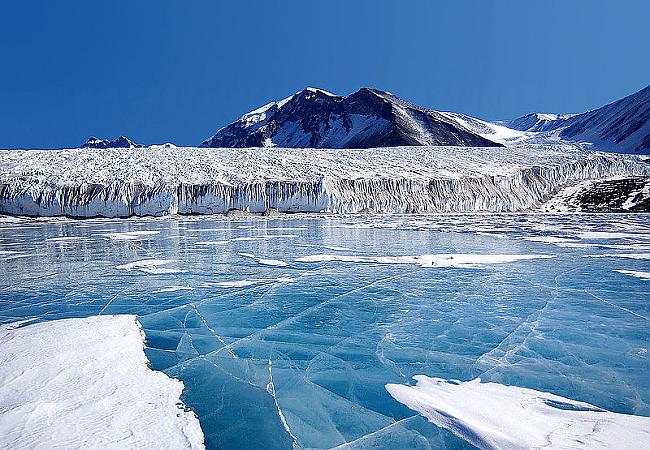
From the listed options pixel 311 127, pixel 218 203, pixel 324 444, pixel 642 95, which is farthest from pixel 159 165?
pixel 642 95

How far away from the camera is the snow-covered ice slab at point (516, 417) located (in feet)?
9.66

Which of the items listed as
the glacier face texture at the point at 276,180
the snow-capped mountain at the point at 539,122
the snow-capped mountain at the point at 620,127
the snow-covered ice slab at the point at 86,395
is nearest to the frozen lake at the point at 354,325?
the snow-covered ice slab at the point at 86,395

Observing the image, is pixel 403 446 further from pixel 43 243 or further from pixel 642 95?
pixel 642 95

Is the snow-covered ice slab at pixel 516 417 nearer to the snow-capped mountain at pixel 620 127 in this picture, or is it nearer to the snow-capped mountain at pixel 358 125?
the snow-capped mountain at pixel 358 125

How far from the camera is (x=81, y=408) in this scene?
333 cm

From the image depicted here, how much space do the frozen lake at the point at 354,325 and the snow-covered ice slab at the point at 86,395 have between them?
24cm

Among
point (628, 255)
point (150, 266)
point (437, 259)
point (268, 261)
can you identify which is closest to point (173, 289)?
point (150, 266)

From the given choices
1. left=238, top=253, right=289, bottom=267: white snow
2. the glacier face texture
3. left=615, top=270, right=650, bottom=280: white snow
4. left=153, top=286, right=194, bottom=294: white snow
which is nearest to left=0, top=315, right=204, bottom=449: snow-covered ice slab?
left=153, top=286, right=194, bottom=294: white snow

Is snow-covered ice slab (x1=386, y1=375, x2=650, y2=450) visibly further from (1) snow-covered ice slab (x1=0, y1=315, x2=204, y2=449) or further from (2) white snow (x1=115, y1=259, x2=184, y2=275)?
(2) white snow (x1=115, y1=259, x2=184, y2=275)

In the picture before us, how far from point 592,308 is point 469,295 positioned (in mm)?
1730

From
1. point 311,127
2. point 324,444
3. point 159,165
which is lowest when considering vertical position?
point 324,444

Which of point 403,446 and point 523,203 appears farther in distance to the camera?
point 523,203

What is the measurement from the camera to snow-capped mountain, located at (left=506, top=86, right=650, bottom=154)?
85588mm

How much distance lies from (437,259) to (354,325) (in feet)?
19.1
